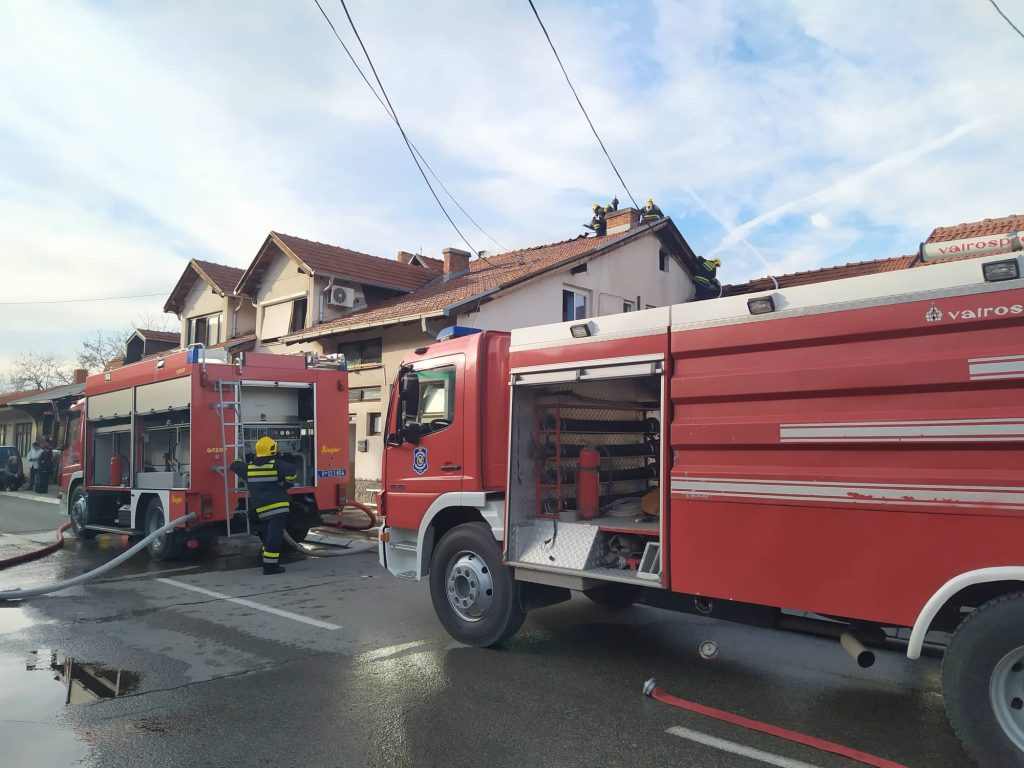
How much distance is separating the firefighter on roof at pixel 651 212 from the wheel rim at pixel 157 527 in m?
15.0

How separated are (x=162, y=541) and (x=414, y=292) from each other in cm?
1168

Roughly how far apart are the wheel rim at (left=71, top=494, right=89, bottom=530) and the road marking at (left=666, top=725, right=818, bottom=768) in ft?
39.4

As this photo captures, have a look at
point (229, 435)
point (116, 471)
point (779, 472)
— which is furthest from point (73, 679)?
point (116, 471)

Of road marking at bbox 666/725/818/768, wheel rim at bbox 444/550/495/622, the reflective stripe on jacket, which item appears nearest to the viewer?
road marking at bbox 666/725/818/768

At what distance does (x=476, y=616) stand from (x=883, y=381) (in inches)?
141

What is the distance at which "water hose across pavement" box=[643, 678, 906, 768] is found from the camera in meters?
3.80

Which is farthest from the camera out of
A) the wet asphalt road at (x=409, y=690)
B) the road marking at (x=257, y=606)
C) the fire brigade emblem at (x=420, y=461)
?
the road marking at (x=257, y=606)

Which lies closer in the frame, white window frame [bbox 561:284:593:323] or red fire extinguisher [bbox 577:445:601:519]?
red fire extinguisher [bbox 577:445:601:519]

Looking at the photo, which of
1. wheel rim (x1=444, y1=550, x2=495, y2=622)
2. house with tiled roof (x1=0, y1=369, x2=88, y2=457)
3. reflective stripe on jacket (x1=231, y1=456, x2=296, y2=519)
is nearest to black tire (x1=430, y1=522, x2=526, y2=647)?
wheel rim (x1=444, y1=550, x2=495, y2=622)

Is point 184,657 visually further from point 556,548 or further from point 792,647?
point 792,647

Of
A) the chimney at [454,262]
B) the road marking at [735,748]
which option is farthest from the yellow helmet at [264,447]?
the chimney at [454,262]

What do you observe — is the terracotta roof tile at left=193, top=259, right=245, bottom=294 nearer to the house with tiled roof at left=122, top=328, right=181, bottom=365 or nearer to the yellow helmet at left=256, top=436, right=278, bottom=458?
the house with tiled roof at left=122, top=328, right=181, bottom=365

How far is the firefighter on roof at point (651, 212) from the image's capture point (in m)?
21.1

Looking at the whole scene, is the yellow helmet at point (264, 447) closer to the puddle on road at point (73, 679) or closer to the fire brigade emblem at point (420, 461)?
the fire brigade emblem at point (420, 461)
